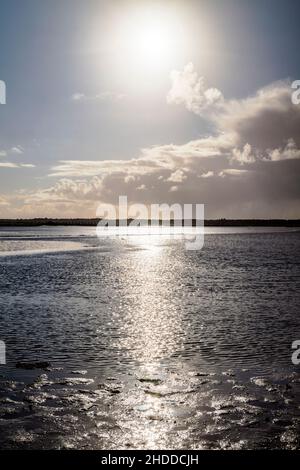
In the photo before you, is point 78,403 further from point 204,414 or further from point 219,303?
point 219,303

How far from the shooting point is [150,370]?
43.9ft

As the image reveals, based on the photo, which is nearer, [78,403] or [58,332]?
[78,403]

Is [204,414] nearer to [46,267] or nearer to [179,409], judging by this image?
[179,409]

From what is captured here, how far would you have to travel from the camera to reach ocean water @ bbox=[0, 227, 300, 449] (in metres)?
9.20

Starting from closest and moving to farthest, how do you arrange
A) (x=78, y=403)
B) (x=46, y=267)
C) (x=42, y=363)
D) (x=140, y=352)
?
(x=78, y=403), (x=42, y=363), (x=140, y=352), (x=46, y=267)

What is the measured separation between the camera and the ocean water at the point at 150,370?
9195mm

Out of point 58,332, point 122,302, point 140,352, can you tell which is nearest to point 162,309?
point 122,302

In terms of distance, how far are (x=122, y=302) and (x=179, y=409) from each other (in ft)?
50.9

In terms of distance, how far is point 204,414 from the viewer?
10.1 m

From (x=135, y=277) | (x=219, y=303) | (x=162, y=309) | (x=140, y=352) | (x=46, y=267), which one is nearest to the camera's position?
(x=140, y=352)

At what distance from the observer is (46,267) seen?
4506 centimetres

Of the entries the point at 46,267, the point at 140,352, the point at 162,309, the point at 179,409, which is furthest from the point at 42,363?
the point at 46,267
